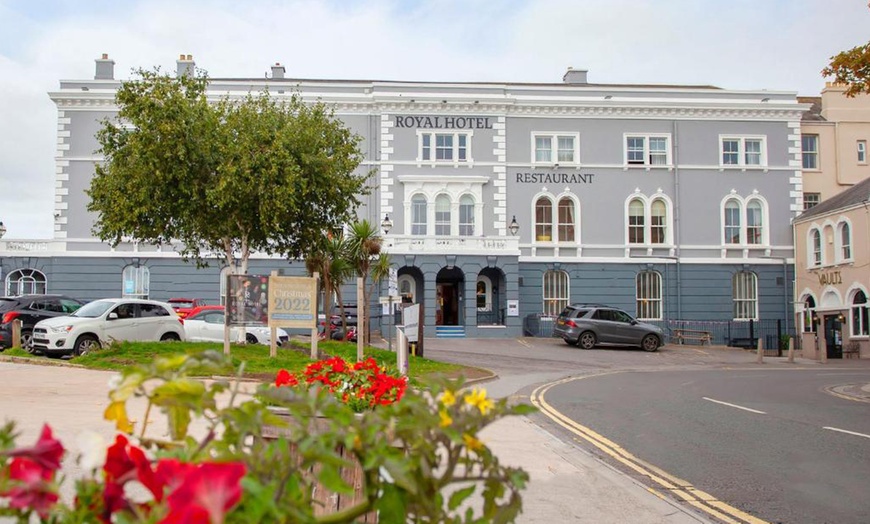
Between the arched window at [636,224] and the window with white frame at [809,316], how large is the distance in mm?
9051

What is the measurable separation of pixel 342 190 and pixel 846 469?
17.1 metres

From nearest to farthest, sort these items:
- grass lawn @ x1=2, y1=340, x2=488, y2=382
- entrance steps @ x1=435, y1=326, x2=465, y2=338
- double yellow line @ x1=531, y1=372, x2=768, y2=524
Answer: double yellow line @ x1=531, y1=372, x2=768, y2=524
grass lawn @ x1=2, y1=340, x2=488, y2=382
entrance steps @ x1=435, y1=326, x2=465, y2=338

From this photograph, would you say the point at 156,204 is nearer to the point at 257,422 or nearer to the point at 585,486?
the point at 585,486

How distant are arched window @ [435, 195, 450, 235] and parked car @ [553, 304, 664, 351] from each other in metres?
9.57

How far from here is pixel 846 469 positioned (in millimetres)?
9133

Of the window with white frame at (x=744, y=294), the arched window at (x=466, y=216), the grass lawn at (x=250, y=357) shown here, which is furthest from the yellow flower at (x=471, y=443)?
the window with white frame at (x=744, y=294)

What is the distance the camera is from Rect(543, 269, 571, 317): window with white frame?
136 feet

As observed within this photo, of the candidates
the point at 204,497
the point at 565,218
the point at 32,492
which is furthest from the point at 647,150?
the point at 204,497

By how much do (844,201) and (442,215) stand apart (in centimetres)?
1970

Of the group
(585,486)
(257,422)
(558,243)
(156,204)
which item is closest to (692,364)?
(558,243)

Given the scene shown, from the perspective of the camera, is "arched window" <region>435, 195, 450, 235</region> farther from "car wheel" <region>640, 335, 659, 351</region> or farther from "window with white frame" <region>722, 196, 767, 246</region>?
"window with white frame" <region>722, 196, 767, 246</region>

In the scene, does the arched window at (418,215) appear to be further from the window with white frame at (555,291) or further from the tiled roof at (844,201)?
the tiled roof at (844,201)

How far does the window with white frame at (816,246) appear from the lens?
39875mm

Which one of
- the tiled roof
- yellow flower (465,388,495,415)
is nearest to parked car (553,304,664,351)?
the tiled roof
